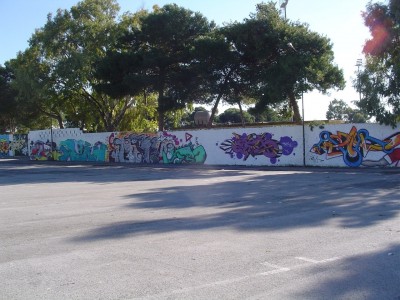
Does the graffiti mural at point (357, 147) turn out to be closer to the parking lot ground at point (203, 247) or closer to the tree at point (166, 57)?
the parking lot ground at point (203, 247)

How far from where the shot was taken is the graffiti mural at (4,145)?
55.2 meters

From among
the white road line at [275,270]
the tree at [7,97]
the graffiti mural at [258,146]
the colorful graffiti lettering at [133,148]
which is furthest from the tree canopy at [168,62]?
the white road line at [275,270]

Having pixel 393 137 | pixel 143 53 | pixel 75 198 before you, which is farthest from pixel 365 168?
pixel 143 53

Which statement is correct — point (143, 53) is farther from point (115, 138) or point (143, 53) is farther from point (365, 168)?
point (365, 168)

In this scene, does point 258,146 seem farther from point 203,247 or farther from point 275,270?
point 275,270

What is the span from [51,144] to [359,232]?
40.3m

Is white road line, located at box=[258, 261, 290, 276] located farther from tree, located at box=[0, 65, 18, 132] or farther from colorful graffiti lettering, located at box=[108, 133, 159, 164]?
Answer: tree, located at box=[0, 65, 18, 132]

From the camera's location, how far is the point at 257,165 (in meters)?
30.7

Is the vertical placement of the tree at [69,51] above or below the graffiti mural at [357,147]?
above

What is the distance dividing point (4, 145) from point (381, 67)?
43.7m

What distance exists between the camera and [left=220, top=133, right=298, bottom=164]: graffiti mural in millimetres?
29594

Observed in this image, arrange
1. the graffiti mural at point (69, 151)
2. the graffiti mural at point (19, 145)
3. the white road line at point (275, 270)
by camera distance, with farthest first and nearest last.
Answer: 1. the graffiti mural at point (19, 145)
2. the graffiti mural at point (69, 151)
3. the white road line at point (275, 270)

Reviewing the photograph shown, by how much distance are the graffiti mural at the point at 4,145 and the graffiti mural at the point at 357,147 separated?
39.0 metres

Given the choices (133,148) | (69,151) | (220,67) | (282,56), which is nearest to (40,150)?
(69,151)
